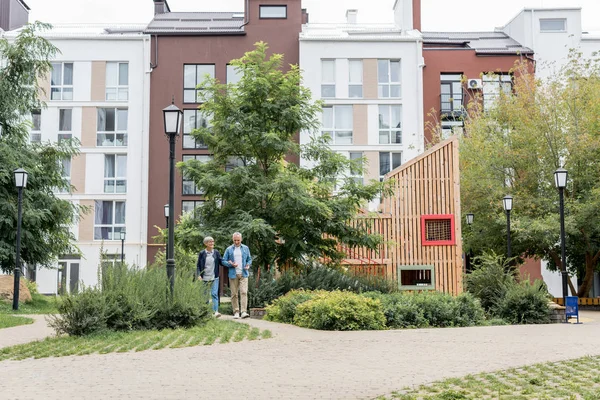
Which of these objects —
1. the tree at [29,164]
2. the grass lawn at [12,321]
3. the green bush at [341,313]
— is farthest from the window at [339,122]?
the green bush at [341,313]

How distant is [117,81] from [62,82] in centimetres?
309

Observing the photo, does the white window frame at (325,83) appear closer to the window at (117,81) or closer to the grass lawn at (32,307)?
the window at (117,81)

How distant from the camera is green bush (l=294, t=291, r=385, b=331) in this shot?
13414mm

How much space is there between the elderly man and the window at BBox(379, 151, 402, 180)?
2704 centimetres

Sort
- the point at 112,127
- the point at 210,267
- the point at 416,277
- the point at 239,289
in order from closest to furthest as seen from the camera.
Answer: the point at 210,267, the point at 239,289, the point at 416,277, the point at 112,127

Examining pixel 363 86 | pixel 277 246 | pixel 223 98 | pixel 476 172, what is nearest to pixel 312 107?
pixel 223 98

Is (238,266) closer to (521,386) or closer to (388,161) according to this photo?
(521,386)

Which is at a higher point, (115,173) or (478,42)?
(478,42)

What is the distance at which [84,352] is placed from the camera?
32.0ft

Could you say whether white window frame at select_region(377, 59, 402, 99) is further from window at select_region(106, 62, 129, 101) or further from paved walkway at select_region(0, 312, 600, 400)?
paved walkway at select_region(0, 312, 600, 400)

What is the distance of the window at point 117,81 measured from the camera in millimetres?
42125

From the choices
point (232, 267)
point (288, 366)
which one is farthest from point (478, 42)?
point (288, 366)

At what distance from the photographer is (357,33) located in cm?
4316

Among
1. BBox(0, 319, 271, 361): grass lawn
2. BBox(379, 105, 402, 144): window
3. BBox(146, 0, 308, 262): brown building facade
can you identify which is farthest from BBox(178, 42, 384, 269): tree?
BBox(146, 0, 308, 262): brown building facade
